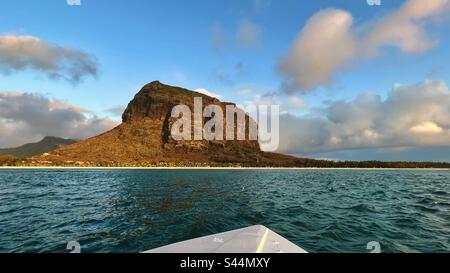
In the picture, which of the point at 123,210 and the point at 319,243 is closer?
the point at 319,243

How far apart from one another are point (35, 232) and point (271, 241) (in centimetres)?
1718

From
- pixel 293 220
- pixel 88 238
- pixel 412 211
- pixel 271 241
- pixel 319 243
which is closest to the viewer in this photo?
pixel 271 241
